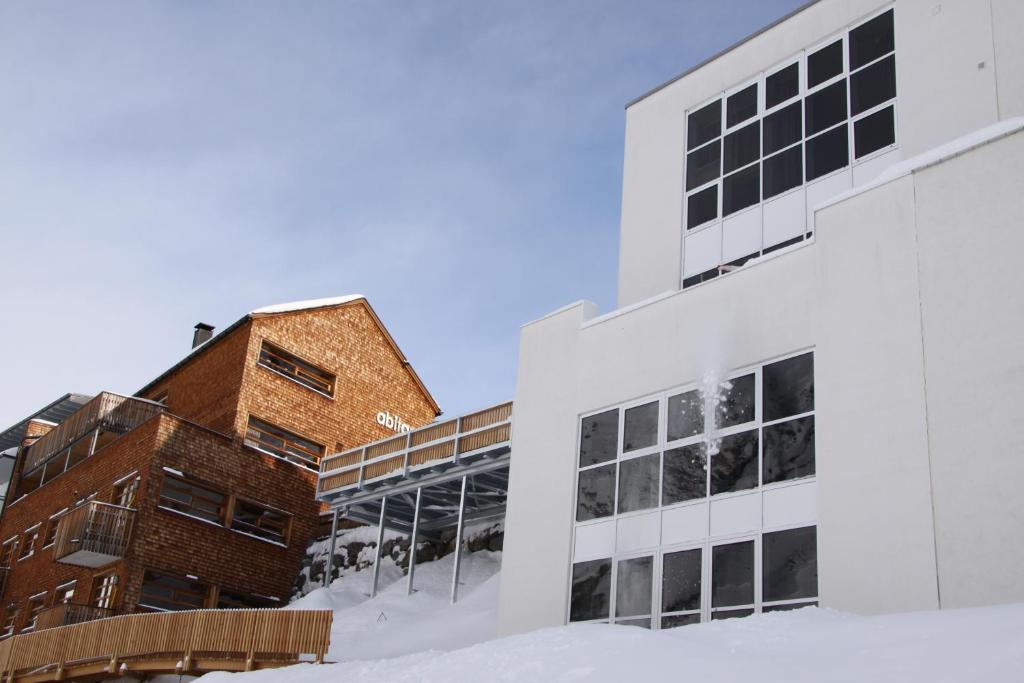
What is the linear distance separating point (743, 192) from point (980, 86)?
3828 millimetres

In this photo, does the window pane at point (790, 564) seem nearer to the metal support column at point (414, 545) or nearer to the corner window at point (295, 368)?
the metal support column at point (414, 545)

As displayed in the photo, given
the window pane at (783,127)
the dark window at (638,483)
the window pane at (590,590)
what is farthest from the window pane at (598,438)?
the window pane at (783,127)

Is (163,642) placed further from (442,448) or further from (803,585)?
(803,585)

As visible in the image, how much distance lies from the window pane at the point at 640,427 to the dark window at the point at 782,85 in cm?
564

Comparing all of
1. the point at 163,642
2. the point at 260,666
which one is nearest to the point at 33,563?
the point at 163,642

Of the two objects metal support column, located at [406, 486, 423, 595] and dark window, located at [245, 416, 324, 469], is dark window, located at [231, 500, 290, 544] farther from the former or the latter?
metal support column, located at [406, 486, 423, 595]

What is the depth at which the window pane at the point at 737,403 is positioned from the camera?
1459cm

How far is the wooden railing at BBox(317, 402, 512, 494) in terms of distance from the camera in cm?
2522

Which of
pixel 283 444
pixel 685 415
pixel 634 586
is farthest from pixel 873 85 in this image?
pixel 283 444

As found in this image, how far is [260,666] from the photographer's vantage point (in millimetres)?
18750

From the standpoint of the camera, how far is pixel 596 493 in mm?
16297

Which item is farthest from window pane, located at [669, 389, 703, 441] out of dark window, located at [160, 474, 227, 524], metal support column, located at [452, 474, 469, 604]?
dark window, located at [160, 474, 227, 524]

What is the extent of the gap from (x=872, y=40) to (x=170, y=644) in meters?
15.9

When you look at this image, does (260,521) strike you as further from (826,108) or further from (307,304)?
(826,108)
